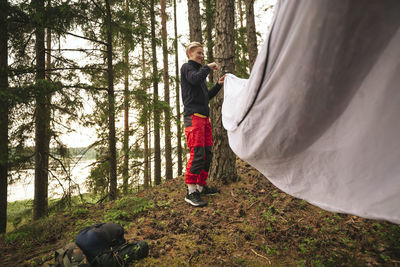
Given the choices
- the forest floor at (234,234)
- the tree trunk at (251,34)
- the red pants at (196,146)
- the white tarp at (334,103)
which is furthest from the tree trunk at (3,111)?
the tree trunk at (251,34)

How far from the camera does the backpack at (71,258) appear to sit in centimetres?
180

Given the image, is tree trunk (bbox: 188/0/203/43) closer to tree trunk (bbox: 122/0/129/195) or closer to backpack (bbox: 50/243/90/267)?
tree trunk (bbox: 122/0/129/195)

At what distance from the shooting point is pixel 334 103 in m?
1.25

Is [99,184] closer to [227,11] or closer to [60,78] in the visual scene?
[60,78]

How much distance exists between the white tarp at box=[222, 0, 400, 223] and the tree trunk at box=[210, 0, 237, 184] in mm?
2274

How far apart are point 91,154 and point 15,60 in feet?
15.8

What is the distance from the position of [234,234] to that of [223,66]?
2.88 metres

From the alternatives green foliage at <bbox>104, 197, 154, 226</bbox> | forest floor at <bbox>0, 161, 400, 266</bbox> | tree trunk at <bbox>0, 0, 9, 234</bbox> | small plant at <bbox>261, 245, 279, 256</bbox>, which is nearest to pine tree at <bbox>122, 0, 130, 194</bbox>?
tree trunk at <bbox>0, 0, 9, 234</bbox>

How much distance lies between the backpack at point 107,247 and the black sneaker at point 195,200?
4.00 ft

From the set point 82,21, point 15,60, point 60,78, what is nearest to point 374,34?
point 82,21

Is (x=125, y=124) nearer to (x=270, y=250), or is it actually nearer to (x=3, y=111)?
(x=3, y=111)

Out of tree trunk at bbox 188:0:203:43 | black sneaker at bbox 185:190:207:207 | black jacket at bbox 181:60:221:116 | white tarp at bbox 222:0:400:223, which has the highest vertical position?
tree trunk at bbox 188:0:203:43

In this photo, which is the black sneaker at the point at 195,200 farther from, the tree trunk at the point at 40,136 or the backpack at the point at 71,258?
the tree trunk at the point at 40,136

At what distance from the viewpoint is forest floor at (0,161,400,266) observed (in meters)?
2.01
